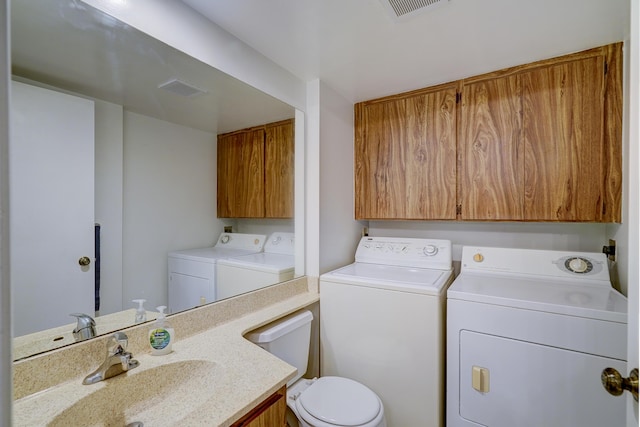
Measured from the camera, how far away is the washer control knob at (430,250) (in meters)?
2.00

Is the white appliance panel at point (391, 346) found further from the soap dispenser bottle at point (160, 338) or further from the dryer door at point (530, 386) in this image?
the soap dispenser bottle at point (160, 338)

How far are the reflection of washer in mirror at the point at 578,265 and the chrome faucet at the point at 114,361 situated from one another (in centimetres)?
224

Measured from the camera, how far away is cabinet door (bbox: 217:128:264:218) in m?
1.70

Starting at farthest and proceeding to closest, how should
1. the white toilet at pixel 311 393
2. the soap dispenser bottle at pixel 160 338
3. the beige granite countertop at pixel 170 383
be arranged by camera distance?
the white toilet at pixel 311 393
the soap dispenser bottle at pixel 160 338
the beige granite countertop at pixel 170 383

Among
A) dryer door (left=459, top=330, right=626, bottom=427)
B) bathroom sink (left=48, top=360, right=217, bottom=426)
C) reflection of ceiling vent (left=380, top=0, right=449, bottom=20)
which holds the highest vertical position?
reflection of ceiling vent (left=380, top=0, right=449, bottom=20)

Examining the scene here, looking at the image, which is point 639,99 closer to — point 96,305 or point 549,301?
point 549,301

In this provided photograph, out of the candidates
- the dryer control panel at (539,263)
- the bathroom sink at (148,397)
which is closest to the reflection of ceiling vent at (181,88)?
the bathroom sink at (148,397)

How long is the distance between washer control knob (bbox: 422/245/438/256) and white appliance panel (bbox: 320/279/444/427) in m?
0.50

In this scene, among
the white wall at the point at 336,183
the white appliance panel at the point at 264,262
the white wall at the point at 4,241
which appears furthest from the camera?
the white wall at the point at 336,183

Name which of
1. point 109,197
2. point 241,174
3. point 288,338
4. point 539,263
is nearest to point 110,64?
point 109,197

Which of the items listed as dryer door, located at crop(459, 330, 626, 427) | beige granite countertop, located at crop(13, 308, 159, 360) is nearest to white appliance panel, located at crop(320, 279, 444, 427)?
dryer door, located at crop(459, 330, 626, 427)

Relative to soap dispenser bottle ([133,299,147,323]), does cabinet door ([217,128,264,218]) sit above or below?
above

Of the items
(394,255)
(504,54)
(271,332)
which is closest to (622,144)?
(504,54)

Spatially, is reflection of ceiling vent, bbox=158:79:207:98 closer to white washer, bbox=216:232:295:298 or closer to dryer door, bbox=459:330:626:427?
white washer, bbox=216:232:295:298
